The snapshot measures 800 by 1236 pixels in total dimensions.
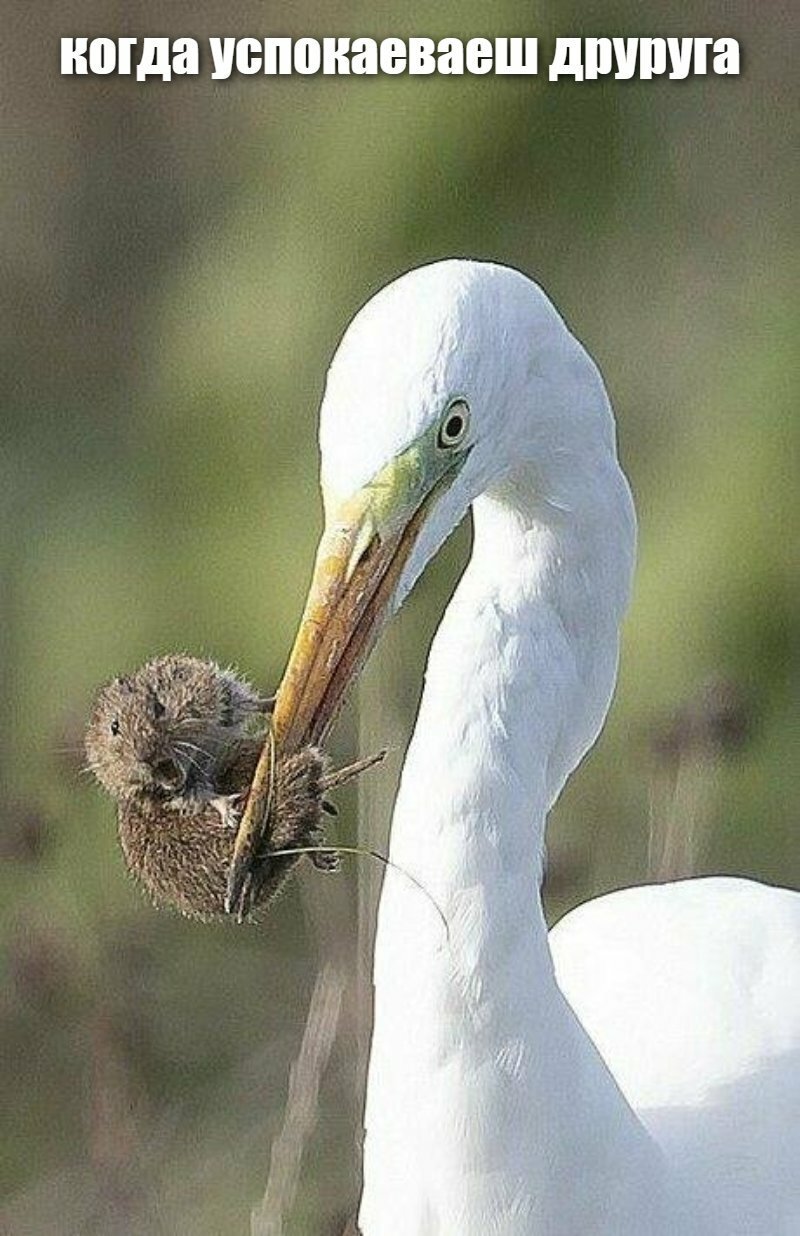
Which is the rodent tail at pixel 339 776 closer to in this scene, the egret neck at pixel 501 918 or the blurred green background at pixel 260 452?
the egret neck at pixel 501 918

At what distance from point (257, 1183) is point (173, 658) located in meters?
1.04

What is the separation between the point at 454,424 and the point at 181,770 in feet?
0.58

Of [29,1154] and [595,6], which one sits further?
[29,1154]

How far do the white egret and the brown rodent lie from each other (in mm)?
52

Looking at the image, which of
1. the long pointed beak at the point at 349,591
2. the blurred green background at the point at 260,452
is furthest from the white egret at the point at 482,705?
the blurred green background at the point at 260,452

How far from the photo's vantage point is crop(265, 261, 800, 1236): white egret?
2.02ft

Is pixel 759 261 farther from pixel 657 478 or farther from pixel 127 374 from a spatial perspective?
A: pixel 127 374

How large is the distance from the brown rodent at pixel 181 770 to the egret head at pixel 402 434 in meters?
0.06

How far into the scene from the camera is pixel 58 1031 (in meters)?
1.74

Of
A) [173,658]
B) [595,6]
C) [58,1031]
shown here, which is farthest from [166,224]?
[173,658]

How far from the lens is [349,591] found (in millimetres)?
623

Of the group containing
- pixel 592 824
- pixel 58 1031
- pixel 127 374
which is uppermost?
pixel 127 374

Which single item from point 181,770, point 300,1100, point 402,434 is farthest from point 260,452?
point 402,434

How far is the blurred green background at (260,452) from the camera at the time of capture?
5.55 ft
